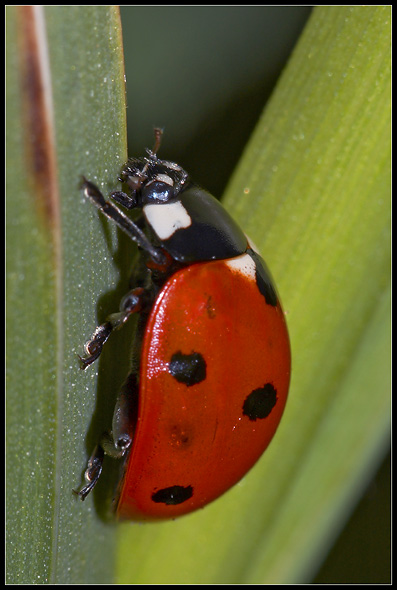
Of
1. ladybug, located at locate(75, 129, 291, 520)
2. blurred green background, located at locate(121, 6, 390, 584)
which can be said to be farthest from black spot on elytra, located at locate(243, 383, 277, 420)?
blurred green background, located at locate(121, 6, 390, 584)

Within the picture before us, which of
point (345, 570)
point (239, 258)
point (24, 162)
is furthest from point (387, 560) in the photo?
point (24, 162)

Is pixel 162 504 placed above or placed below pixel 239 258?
below

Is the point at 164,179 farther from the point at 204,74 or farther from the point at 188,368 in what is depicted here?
the point at 204,74

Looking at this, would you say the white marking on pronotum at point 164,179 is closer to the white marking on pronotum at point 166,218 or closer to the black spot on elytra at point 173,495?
the white marking on pronotum at point 166,218

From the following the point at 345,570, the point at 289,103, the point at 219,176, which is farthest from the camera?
the point at 219,176

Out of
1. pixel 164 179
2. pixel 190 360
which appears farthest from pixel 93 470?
pixel 164 179

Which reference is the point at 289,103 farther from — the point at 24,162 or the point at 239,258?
the point at 24,162
